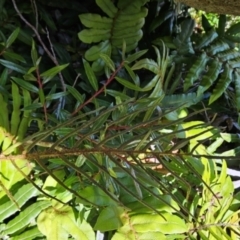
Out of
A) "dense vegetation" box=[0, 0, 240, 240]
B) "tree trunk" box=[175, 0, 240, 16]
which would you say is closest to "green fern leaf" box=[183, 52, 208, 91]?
"dense vegetation" box=[0, 0, 240, 240]

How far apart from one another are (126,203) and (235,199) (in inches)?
17.7

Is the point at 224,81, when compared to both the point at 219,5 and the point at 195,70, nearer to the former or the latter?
the point at 195,70

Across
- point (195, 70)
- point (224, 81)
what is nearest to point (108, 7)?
point (195, 70)

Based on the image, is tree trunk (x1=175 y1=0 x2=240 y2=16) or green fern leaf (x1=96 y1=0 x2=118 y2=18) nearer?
tree trunk (x1=175 y1=0 x2=240 y2=16)

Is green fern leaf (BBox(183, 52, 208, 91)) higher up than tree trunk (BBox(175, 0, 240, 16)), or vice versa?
tree trunk (BBox(175, 0, 240, 16))

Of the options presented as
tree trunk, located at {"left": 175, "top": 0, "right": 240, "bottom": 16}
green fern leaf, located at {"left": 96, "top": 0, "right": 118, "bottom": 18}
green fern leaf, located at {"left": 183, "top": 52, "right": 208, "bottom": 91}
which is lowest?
green fern leaf, located at {"left": 183, "top": 52, "right": 208, "bottom": 91}

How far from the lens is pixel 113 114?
4.20 ft

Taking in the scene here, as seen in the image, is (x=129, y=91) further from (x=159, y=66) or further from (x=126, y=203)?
(x=126, y=203)

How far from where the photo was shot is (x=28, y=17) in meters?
1.54

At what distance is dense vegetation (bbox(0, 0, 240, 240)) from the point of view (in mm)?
1164

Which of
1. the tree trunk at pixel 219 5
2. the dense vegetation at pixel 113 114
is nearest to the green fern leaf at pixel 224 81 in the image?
the dense vegetation at pixel 113 114

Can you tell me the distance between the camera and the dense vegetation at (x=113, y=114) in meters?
1.16

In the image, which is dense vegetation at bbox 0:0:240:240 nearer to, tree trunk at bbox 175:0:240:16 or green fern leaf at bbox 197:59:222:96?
green fern leaf at bbox 197:59:222:96

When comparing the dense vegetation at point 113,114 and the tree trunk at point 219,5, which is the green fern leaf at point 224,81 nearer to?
the dense vegetation at point 113,114
